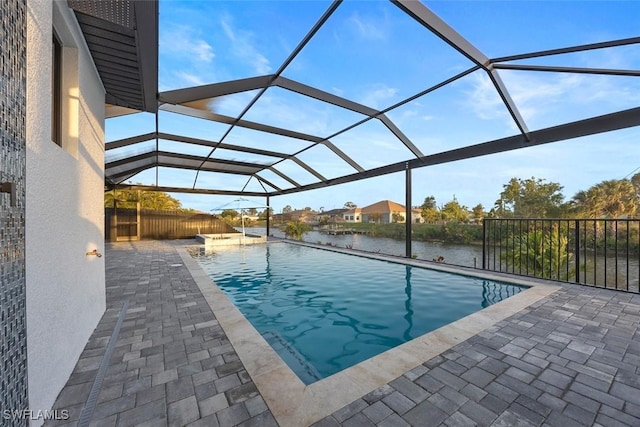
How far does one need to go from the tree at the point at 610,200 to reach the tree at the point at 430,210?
13.6m

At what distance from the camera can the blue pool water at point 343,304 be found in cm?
288

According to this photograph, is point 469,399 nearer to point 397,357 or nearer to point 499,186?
point 397,357

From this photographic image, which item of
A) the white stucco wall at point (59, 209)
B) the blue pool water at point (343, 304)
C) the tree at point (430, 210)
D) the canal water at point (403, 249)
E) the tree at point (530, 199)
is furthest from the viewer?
the tree at point (430, 210)

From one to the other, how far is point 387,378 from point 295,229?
44.0 feet

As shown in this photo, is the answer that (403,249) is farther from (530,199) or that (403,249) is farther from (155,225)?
(530,199)

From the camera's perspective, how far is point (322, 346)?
2.95 meters

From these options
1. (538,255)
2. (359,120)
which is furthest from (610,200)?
(359,120)

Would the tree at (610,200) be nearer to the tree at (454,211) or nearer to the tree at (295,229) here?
the tree at (454,211)

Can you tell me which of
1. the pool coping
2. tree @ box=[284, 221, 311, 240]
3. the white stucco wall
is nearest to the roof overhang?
the white stucco wall

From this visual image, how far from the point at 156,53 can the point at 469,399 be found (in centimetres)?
400

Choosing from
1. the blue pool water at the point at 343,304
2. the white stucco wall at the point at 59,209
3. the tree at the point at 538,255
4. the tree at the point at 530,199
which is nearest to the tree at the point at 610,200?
the tree at the point at 530,199

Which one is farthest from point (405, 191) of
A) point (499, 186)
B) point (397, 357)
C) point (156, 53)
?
point (499, 186)

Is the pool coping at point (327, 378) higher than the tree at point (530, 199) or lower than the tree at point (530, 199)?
lower

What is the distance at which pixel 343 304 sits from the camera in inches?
166
